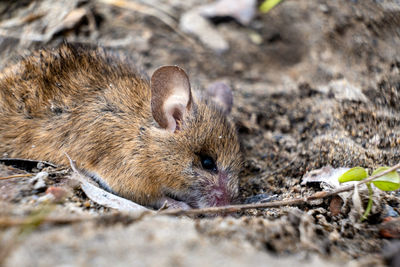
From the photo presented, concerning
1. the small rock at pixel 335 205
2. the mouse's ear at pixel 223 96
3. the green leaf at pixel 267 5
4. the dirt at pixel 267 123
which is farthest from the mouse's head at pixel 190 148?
the green leaf at pixel 267 5

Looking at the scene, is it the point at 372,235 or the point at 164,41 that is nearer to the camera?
the point at 372,235

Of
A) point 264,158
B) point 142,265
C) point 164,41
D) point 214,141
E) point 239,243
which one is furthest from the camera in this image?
point 164,41

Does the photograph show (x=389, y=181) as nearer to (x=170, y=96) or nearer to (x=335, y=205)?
(x=335, y=205)

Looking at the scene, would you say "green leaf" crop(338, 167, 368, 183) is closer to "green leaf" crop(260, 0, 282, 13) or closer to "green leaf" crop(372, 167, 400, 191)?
"green leaf" crop(372, 167, 400, 191)

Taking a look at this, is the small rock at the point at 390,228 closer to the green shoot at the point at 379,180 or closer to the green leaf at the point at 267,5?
the green shoot at the point at 379,180

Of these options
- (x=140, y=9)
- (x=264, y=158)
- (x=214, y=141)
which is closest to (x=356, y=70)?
(x=264, y=158)

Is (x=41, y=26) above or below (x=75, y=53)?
above

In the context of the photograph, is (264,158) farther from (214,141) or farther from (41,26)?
(41,26)

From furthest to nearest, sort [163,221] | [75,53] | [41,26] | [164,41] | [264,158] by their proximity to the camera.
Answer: [164,41], [41,26], [264,158], [75,53], [163,221]

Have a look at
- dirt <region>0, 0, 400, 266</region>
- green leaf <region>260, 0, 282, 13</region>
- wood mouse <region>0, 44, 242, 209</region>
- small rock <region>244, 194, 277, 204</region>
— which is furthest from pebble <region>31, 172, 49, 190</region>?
green leaf <region>260, 0, 282, 13</region>
